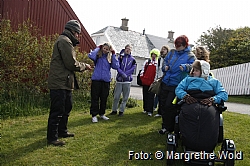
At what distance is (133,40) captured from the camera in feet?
107

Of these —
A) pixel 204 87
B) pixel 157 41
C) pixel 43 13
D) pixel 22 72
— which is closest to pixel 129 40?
pixel 157 41

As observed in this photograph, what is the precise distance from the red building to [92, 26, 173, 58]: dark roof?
18378mm

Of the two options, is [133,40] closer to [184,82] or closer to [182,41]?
[182,41]

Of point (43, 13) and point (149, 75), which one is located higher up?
point (43, 13)

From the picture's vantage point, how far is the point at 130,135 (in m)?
5.45

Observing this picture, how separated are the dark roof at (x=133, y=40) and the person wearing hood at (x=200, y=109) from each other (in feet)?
82.6

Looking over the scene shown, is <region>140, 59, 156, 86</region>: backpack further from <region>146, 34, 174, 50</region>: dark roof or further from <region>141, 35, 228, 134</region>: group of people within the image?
<region>146, 34, 174, 50</region>: dark roof

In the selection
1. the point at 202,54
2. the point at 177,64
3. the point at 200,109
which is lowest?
the point at 200,109

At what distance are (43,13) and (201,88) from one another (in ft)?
25.3

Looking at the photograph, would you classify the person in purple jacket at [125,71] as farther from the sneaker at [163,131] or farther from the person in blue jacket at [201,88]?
the person in blue jacket at [201,88]

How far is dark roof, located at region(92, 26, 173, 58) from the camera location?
30.3 m

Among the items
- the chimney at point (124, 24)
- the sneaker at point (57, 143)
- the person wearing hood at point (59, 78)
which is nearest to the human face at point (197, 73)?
the person wearing hood at point (59, 78)

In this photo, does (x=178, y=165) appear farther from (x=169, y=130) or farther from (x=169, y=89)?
(x=169, y=89)

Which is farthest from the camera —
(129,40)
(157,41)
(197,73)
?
(157,41)
